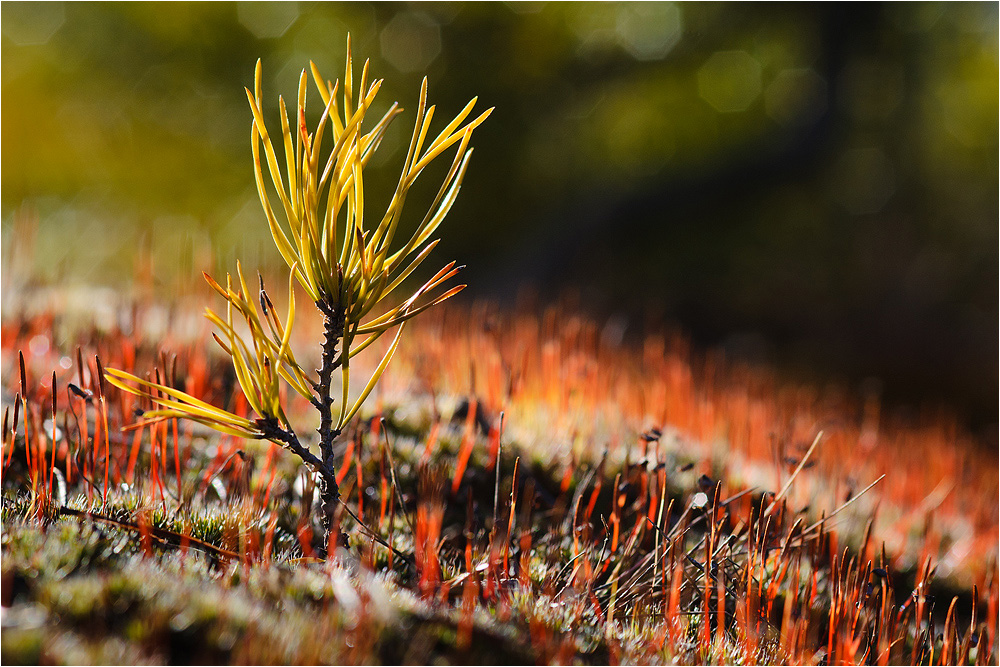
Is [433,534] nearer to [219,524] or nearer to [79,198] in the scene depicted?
[219,524]

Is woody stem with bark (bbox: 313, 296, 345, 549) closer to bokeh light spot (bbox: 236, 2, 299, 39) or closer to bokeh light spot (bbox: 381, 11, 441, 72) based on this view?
bokeh light spot (bbox: 381, 11, 441, 72)

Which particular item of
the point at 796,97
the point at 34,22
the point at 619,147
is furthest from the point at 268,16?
the point at 796,97

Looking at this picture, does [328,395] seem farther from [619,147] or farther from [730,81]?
[619,147]

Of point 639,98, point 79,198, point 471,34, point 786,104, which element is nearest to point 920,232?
point 786,104

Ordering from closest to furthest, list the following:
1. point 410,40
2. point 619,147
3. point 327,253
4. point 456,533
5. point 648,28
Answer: point 327,253 < point 456,533 < point 648,28 < point 410,40 < point 619,147

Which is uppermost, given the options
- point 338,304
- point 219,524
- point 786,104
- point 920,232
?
point 786,104

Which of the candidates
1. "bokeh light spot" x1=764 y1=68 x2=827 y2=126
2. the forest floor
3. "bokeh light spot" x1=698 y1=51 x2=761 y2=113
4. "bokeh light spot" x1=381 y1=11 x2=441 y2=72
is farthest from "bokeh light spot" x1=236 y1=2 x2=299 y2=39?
the forest floor

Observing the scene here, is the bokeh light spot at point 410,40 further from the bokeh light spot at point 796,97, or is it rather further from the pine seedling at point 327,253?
the pine seedling at point 327,253
